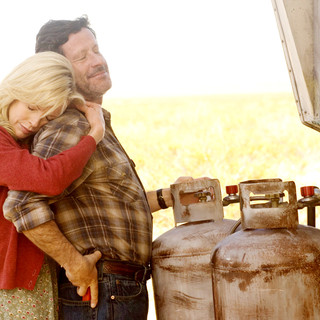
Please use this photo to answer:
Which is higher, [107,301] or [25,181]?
[25,181]

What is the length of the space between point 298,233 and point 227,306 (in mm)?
433

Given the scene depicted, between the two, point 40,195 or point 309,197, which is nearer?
point 40,195

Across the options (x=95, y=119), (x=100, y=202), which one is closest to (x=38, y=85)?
(x=95, y=119)

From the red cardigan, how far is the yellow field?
7334 millimetres

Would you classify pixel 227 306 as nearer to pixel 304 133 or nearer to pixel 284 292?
pixel 284 292

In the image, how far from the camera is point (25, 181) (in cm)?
252

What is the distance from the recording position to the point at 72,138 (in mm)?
2709

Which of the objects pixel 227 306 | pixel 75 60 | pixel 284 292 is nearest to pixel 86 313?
pixel 227 306

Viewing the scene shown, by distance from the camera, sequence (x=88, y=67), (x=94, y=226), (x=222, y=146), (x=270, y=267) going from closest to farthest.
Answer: (x=270, y=267), (x=94, y=226), (x=88, y=67), (x=222, y=146)

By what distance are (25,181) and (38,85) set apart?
16.9 inches

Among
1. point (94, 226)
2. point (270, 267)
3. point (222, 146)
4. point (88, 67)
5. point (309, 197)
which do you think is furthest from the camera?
point (222, 146)

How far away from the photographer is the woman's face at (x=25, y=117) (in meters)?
2.73

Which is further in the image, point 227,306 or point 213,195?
point 213,195

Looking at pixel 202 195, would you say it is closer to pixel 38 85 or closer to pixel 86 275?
pixel 86 275
